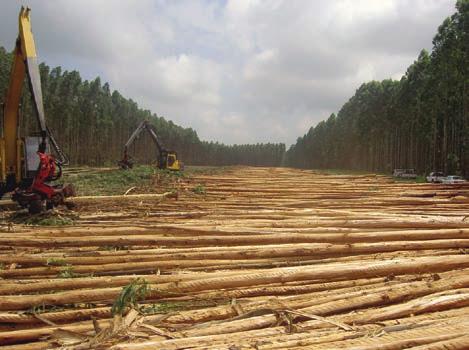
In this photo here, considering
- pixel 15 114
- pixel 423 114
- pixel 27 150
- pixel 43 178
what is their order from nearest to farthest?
1. pixel 43 178
2. pixel 27 150
3. pixel 15 114
4. pixel 423 114

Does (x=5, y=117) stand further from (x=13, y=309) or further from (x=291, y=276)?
(x=291, y=276)

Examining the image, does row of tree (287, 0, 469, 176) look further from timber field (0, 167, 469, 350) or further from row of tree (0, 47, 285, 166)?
row of tree (0, 47, 285, 166)

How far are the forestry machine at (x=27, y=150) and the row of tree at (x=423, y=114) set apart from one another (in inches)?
1141

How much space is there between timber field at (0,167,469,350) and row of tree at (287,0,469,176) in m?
28.7

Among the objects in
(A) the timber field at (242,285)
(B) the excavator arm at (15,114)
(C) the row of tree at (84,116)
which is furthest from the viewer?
(C) the row of tree at (84,116)

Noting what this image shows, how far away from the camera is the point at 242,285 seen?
3.19m

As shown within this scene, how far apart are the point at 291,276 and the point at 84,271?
192 cm

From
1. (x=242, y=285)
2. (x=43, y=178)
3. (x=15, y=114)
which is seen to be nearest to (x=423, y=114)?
(x=15, y=114)

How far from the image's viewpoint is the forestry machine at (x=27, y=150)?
816 centimetres

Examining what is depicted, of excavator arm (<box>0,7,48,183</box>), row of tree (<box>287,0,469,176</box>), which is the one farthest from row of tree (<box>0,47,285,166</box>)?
row of tree (<box>287,0,469,176</box>)

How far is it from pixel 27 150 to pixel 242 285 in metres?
7.49

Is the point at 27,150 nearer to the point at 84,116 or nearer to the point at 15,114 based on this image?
the point at 15,114

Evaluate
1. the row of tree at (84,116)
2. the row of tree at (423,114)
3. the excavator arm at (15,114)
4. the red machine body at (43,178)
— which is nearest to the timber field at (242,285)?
the red machine body at (43,178)

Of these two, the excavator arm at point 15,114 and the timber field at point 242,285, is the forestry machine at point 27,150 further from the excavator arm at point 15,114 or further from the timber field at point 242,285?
the timber field at point 242,285
